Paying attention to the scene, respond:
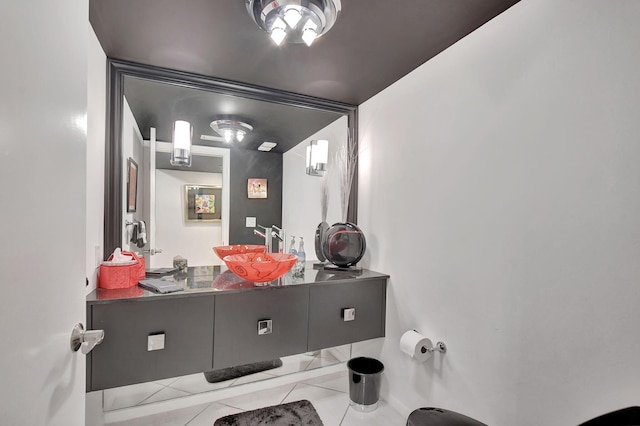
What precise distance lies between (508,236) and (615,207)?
15.0 inches


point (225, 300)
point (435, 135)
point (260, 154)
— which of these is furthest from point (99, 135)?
point (435, 135)

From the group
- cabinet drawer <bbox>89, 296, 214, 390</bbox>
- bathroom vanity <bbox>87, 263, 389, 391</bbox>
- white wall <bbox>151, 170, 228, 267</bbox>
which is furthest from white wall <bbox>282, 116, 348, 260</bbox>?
cabinet drawer <bbox>89, 296, 214, 390</bbox>

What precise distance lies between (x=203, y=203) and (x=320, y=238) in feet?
2.98

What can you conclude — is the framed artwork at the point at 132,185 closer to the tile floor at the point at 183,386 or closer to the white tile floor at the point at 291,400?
the tile floor at the point at 183,386

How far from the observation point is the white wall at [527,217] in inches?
38.1

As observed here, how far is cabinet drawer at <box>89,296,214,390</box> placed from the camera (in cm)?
136

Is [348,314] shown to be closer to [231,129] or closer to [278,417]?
[278,417]

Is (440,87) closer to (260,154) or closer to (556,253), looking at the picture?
(556,253)

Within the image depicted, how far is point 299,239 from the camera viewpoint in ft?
7.62

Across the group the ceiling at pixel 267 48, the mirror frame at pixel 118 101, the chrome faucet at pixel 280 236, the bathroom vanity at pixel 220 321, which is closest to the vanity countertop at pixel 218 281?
the bathroom vanity at pixel 220 321

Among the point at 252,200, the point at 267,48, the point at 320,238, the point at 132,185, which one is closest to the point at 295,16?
the point at 267,48

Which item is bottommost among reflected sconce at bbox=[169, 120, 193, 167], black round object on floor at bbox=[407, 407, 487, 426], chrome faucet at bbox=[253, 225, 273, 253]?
black round object on floor at bbox=[407, 407, 487, 426]

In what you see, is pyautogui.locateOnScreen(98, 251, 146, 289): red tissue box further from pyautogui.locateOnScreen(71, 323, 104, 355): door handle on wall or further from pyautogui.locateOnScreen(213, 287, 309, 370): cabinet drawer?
pyautogui.locateOnScreen(71, 323, 104, 355): door handle on wall

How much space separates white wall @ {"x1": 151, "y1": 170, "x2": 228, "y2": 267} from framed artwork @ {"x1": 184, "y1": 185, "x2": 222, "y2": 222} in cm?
3
